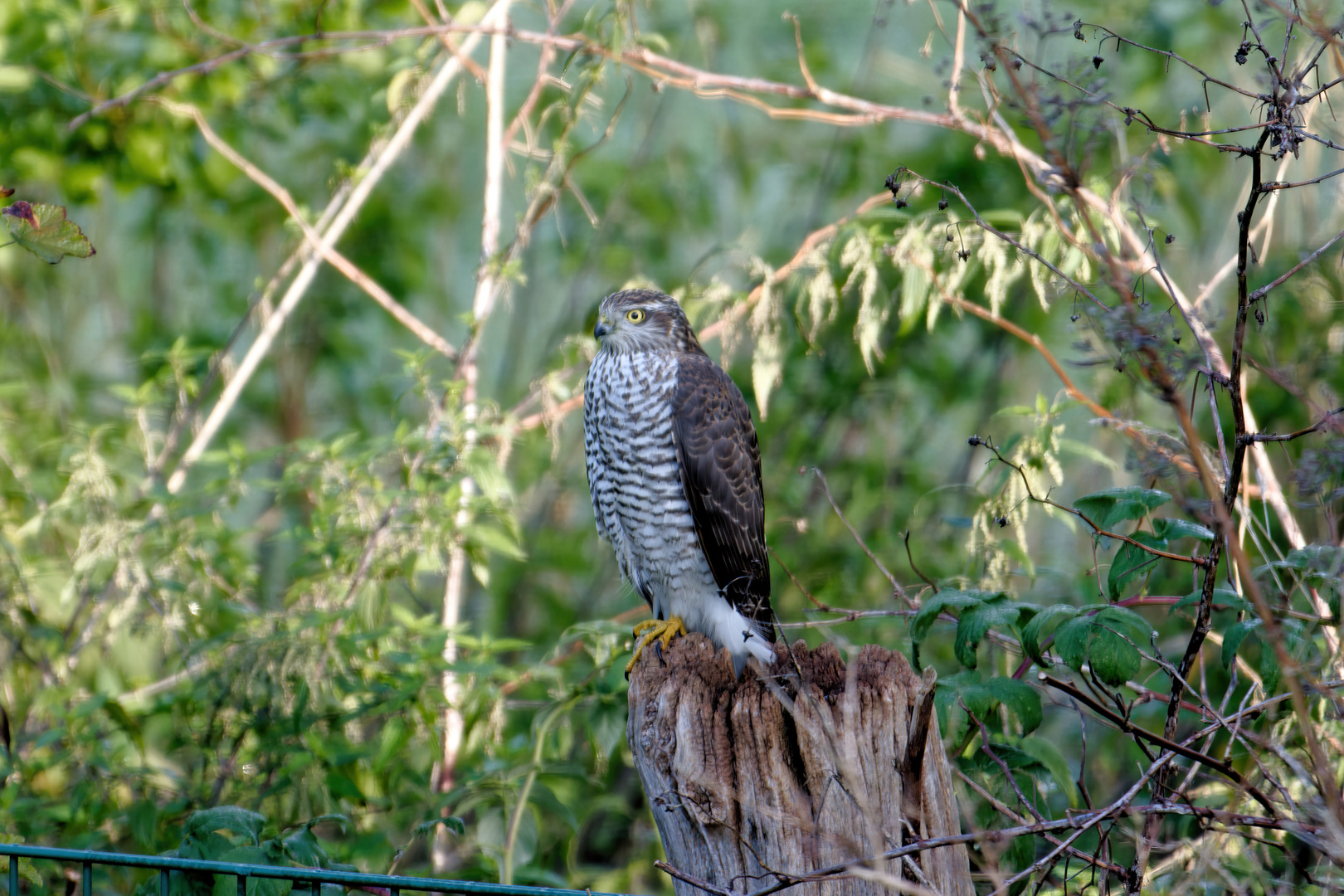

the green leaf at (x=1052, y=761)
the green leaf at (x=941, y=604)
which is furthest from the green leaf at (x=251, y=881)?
the green leaf at (x=1052, y=761)

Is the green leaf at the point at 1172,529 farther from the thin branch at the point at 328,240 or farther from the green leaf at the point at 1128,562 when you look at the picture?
the thin branch at the point at 328,240

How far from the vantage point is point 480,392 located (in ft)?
24.3

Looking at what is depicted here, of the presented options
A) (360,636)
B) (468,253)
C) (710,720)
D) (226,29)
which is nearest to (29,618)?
(360,636)

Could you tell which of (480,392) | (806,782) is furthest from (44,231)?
(480,392)

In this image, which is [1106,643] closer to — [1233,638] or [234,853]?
[1233,638]

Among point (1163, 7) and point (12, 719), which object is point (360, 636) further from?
point (1163, 7)

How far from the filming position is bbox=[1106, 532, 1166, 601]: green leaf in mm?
2027

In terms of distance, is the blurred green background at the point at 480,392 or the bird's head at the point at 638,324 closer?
the blurred green background at the point at 480,392

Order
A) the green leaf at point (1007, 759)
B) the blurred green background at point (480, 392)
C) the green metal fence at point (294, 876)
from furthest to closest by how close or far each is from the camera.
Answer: the blurred green background at point (480, 392)
the green leaf at point (1007, 759)
the green metal fence at point (294, 876)

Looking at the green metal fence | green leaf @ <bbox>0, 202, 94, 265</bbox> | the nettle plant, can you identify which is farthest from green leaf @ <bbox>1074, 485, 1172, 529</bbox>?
green leaf @ <bbox>0, 202, 94, 265</bbox>

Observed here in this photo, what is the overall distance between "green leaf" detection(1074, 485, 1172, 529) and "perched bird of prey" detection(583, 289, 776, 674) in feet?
3.98

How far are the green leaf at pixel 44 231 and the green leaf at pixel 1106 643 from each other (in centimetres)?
178

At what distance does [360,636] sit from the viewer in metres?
3.05

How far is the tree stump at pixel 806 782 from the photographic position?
180 centimetres
